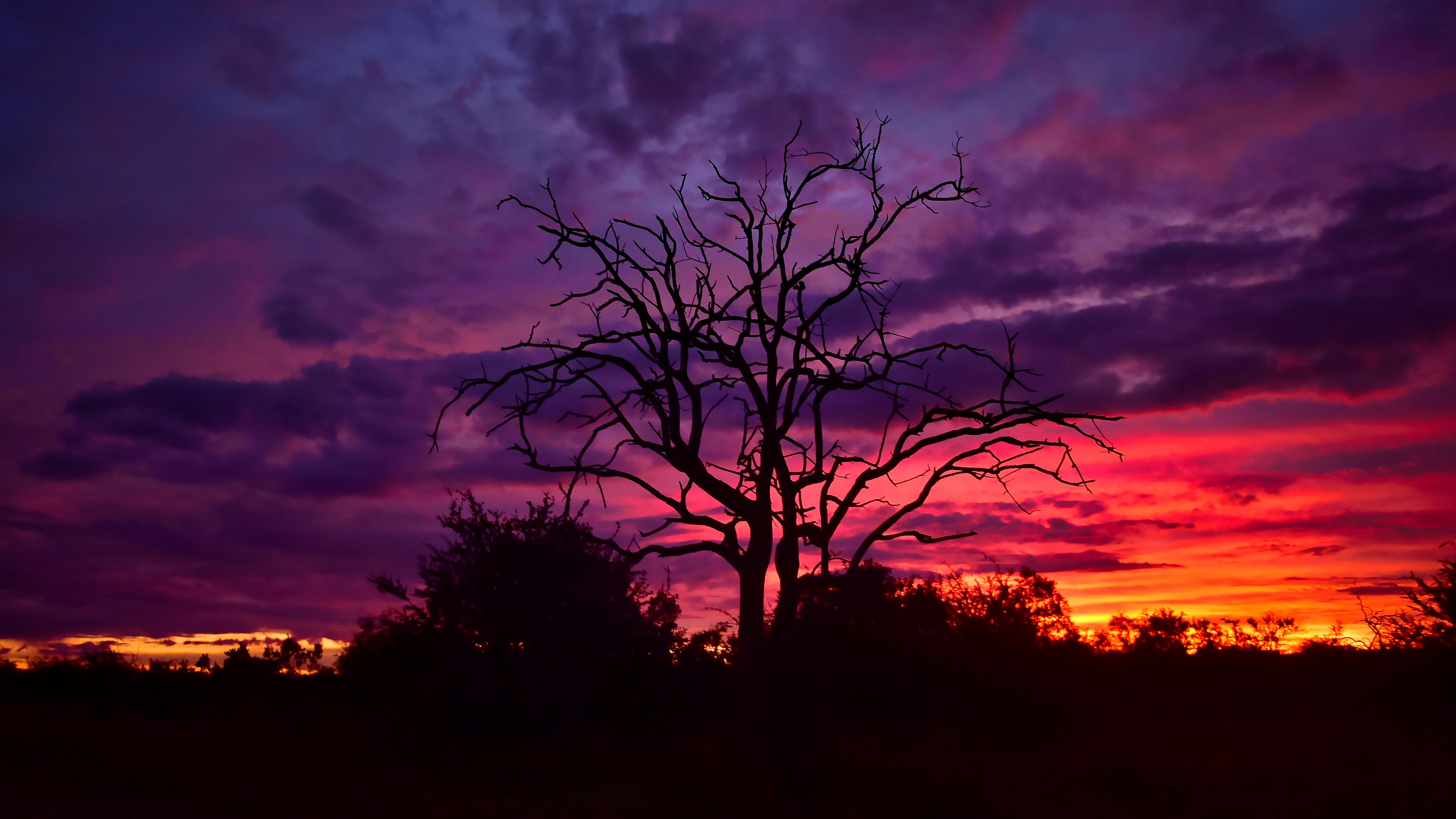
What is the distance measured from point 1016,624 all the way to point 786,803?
9.62 metres

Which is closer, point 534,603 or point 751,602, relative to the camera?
point 751,602

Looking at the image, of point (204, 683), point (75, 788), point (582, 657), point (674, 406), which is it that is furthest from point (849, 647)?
A: point (204, 683)

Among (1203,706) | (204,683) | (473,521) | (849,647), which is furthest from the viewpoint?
(204,683)

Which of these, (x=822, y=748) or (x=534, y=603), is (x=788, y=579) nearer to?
(x=822, y=748)

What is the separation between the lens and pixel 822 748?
12.6m

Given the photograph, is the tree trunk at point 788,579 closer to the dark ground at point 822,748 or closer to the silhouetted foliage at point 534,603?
the dark ground at point 822,748

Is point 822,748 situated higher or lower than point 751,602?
lower

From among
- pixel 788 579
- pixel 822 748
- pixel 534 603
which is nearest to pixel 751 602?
pixel 788 579

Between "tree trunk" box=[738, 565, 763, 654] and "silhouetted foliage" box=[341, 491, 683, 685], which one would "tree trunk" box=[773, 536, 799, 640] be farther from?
"silhouetted foliage" box=[341, 491, 683, 685]

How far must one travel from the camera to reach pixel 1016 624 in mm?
18938

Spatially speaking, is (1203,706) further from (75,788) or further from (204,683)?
(204,683)

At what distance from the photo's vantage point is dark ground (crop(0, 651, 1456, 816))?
11289 mm

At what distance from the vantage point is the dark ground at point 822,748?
11.3 metres

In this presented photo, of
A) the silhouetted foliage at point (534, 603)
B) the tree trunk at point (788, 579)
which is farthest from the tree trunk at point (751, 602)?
the silhouetted foliage at point (534, 603)
